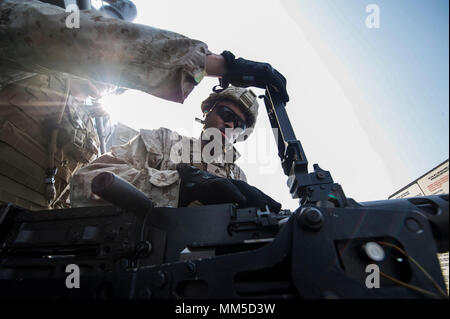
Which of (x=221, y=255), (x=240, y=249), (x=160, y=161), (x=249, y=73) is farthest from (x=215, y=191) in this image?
(x=160, y=161)

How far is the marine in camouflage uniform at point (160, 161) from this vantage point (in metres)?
1.86

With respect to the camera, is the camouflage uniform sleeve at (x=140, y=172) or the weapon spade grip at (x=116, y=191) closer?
the weapon spade grip at (x=116, y=191)

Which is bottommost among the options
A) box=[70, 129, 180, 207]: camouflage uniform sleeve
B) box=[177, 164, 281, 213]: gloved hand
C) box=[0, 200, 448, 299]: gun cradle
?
box=[0, 200, 448, 299]: gun cradle

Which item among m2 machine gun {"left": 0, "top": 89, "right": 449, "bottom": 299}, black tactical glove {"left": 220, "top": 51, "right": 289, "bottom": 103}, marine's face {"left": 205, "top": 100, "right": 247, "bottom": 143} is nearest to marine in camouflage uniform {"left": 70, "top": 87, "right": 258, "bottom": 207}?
marine's face {"left": 205, "top": 100, "right": 247, "bottom": 143}

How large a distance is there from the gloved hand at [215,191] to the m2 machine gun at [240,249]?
11.4 inches

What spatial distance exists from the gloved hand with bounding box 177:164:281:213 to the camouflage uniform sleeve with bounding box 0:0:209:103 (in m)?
0.57

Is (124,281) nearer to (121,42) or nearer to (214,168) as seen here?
(121,42)

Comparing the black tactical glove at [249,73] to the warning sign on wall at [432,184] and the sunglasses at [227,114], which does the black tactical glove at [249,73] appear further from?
the sunglasses at [227,114]

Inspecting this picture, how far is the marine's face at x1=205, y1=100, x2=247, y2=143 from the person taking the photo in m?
2.89

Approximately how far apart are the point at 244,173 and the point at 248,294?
10.0 ft

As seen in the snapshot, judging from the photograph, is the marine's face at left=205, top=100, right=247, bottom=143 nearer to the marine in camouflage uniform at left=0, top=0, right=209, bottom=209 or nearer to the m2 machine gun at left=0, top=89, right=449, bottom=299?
Answer: the marine in camouflage uniform at left=0, top=0, right=209, bottom=209

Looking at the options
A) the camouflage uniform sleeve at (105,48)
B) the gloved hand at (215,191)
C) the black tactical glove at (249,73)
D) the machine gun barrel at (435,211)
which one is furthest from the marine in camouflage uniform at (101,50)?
the machine gun barrel at (435,211)

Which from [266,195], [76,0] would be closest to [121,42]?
[266,195]

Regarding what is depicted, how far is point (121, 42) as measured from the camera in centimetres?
131
